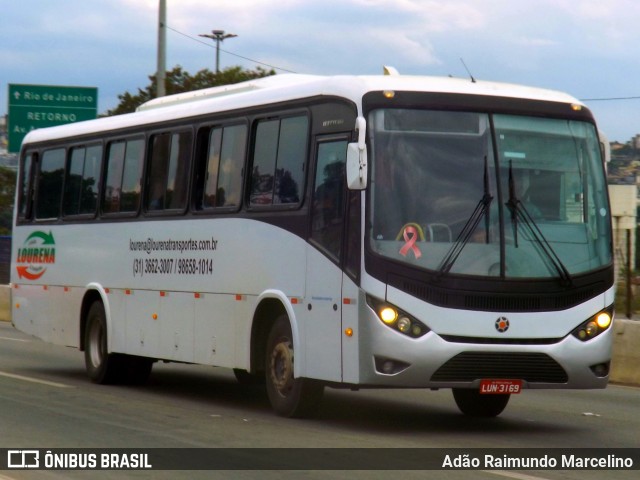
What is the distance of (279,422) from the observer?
12.2 meters

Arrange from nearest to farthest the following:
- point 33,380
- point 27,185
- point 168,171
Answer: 1. point 168,171
2. point 33,380
3. point 27,185

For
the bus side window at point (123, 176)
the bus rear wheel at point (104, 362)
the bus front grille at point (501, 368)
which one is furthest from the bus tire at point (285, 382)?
the bus rear wheel at point (104, 362)

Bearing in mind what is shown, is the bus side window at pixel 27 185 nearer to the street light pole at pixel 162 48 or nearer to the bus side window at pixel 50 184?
the bus side window at pixel 50 184

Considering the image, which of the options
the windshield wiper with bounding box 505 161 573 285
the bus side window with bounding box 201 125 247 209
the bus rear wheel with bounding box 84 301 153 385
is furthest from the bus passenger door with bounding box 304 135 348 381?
the bus rear wheel with bounding box 84 301 153 385

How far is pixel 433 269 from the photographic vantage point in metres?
11.2

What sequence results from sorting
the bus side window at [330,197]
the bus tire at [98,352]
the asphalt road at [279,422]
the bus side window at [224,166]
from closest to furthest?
the asphalt road at [279,422] → the bus side window at [330,197] → the bus side window at [224,166] → the bus tire at [98,352]

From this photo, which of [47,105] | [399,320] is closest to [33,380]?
[399,320]

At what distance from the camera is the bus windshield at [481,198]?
37.0 ft

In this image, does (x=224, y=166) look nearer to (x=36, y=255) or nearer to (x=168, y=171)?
(x=168, y=171)

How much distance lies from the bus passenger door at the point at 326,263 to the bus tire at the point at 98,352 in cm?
521

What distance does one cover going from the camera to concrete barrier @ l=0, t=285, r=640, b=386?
56.0 ft

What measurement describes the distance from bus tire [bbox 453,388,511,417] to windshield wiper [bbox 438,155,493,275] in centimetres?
221

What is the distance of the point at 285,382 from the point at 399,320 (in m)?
1.83

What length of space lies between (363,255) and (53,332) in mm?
7955
